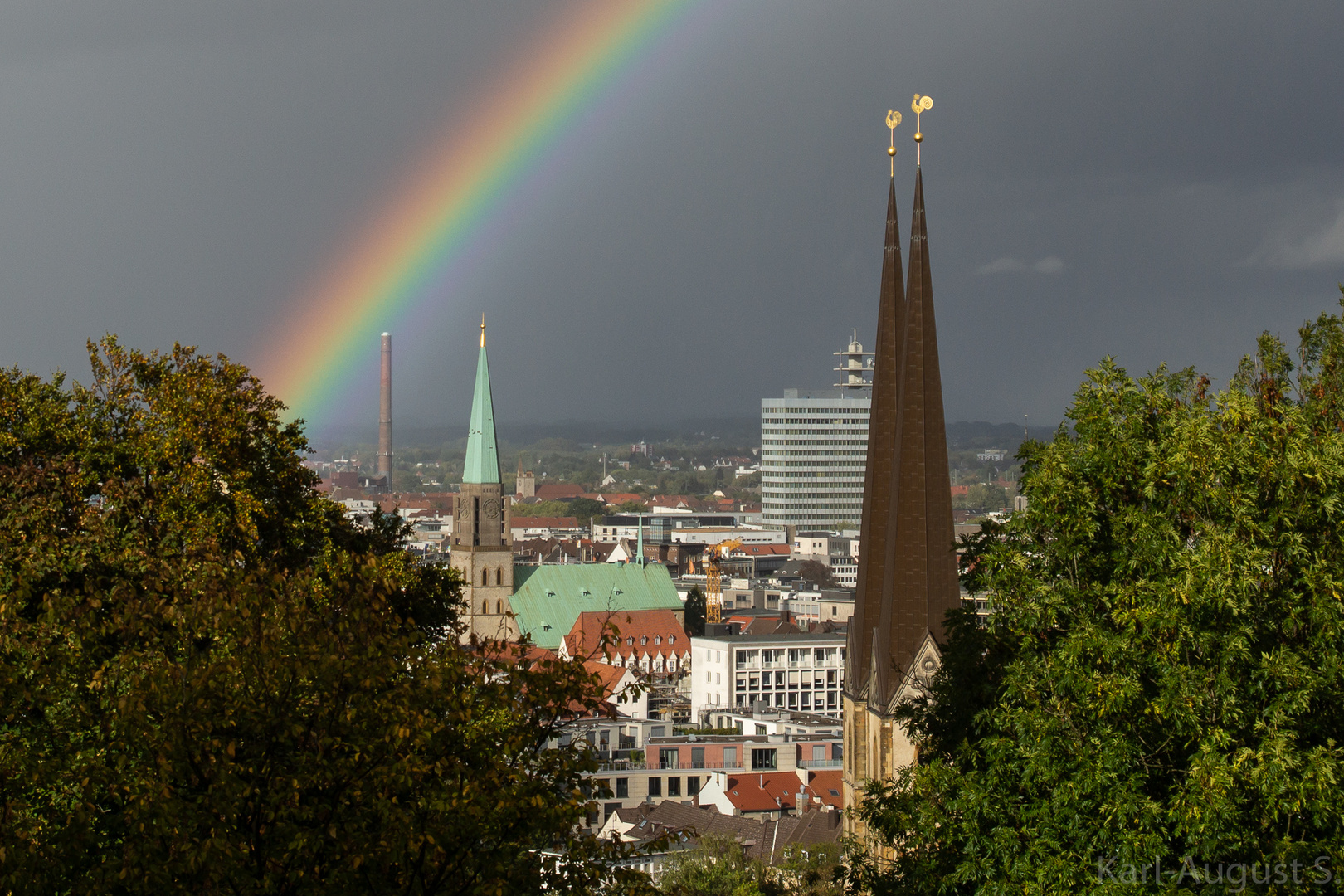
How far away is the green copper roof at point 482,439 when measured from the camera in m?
133

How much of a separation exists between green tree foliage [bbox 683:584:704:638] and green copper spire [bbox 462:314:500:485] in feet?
84.0

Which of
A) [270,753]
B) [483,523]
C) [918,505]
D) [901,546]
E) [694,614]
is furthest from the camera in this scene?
[694,614]

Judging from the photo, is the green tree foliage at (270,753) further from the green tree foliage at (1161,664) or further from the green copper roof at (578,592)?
the green copper roof at (578,592)

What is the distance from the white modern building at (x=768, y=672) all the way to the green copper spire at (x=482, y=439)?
79.5ft

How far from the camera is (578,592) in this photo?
452 ft

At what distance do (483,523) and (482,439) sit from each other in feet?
25.9

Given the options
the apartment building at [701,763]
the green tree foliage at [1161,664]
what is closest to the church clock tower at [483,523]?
the apartment building at [701,763]

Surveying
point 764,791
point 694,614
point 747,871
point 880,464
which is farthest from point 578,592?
point 880,464

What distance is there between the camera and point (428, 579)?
114 feet

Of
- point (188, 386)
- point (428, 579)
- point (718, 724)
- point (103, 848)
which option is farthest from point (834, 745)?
point (103, 848)

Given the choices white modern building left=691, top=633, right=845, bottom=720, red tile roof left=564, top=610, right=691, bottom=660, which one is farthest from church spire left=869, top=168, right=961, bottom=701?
red tile roof left=564, top=610, right=691, bottom=660

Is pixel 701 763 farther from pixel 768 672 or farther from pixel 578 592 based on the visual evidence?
pixel 578 592

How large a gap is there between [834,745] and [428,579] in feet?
169

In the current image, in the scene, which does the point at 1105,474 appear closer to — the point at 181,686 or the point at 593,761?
the point at 593,761
